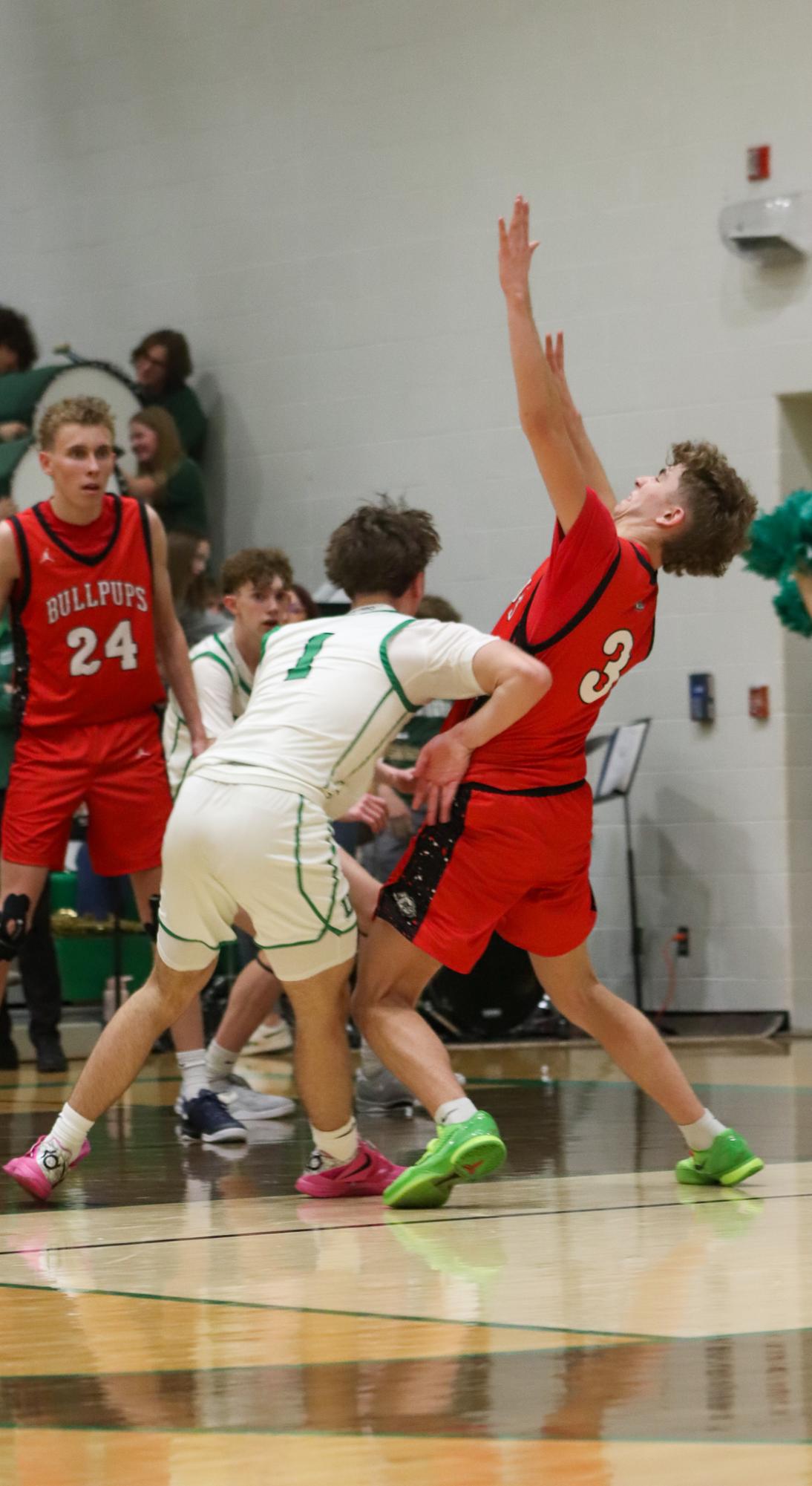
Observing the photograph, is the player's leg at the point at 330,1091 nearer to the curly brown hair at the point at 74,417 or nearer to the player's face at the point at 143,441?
the curly brown hair at the point at 74,417

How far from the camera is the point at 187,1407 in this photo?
2.18 m

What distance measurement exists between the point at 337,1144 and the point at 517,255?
1.70m

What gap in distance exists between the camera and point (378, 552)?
3916 mm

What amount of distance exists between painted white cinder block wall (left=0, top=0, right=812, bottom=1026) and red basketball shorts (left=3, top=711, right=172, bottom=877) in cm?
369

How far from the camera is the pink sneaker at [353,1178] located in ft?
12.7

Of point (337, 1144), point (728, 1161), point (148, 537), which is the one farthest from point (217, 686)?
point (728, 1161)

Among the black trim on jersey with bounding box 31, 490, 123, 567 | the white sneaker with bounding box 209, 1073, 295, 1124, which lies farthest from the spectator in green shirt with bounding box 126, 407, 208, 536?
the white sneaker with bounding box 209, 1073, 295, 1124

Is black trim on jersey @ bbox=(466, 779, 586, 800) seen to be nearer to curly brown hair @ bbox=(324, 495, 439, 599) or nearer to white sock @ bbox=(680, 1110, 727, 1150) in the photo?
curly brown hair @ bbox=(324, 495, 439, 599)

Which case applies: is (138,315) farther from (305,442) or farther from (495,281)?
(495,281)

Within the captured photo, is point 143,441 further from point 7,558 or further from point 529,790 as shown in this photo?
point 529,790

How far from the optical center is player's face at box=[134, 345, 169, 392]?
9820mm

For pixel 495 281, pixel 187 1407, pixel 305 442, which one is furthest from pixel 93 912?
pixel 187 1407

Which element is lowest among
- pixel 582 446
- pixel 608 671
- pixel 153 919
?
pixel 153 919

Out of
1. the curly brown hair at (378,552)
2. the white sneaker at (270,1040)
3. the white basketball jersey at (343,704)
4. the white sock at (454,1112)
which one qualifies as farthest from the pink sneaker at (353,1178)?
the white sneaker at (270,1040)
